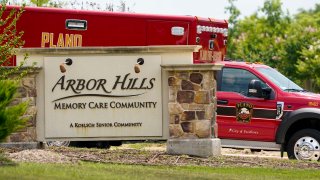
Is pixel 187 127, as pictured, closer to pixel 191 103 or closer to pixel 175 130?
pixel 175 130

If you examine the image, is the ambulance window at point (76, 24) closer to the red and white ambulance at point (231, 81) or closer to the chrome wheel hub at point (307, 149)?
the red and white ambulance at point (231, 81)

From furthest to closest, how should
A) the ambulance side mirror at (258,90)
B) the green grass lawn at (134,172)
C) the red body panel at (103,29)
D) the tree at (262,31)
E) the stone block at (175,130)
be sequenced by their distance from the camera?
the tree at (262,31)
the red body panel at (103,29)
the ambulance side mirror at (258,90)
the stone block at (175,130)
the green grass lawn at (134,172)

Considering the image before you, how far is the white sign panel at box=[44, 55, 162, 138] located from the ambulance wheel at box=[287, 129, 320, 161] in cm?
287

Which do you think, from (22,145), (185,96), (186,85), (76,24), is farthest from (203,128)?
(76,24)

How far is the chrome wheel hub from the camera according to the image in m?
21.6

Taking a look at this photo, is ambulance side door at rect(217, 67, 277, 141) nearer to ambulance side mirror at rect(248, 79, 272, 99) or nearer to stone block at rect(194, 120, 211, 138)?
ambulance side mirror at rect(248, 79, 272, 99)

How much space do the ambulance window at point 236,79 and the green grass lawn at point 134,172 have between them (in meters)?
3.67

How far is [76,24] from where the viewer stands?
76.5 ft

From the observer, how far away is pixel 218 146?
2061cm

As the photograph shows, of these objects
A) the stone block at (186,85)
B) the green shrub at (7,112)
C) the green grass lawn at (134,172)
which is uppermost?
the stone block at (186,85)

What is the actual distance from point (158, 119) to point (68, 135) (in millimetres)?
1632

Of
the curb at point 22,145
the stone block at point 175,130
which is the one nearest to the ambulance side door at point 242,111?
the stone block at point 175,130

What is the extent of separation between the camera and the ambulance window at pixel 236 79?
73.9 feet

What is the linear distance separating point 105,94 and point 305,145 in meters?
4.04
